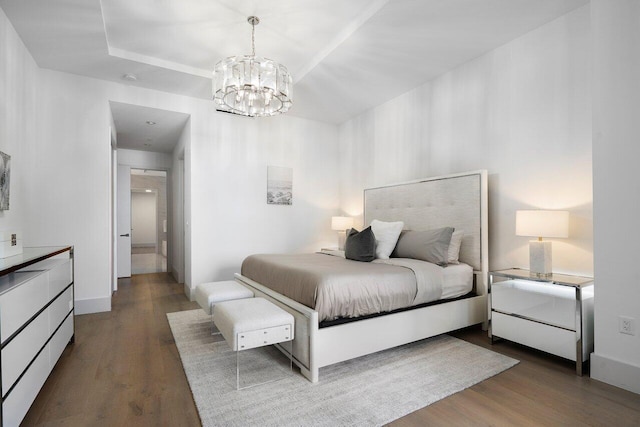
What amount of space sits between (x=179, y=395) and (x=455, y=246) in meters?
2.74

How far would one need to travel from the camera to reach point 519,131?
3.15 meters

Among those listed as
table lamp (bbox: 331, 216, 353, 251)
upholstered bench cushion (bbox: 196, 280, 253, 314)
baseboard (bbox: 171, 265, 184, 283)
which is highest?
table lamp (bbox: 331, 216, 353, 251)

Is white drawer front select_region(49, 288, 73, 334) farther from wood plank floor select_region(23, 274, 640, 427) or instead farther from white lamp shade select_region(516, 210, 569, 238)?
white lamp shade select_region(516, 210, 569, 238)

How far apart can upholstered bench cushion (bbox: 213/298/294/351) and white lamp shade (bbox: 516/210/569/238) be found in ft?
6.78

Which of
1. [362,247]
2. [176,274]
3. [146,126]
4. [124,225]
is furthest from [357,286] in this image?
[124,225]

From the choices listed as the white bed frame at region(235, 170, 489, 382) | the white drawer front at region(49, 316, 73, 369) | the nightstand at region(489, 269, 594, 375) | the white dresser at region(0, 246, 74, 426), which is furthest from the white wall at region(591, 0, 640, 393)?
the white drawer front at region(49, 316, 73, 369)

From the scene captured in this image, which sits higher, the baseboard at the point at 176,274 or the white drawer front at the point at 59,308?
the white drawer front at the point at 59,308

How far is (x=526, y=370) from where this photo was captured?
2438 mm

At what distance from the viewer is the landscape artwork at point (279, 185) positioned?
5.18 m

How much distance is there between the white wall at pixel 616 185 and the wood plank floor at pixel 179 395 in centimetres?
25

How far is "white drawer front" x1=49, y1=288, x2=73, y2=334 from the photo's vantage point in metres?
2.26

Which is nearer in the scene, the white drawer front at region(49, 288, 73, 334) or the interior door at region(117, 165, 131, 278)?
the white drawer front at region(49, 288, 73, 334)

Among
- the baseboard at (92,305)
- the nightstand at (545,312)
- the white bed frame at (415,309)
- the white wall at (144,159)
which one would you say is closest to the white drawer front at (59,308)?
the baseboard at (92,305)

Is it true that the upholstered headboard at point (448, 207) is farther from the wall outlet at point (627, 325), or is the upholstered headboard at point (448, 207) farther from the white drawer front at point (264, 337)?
the white drawer front at point (264, 337)
